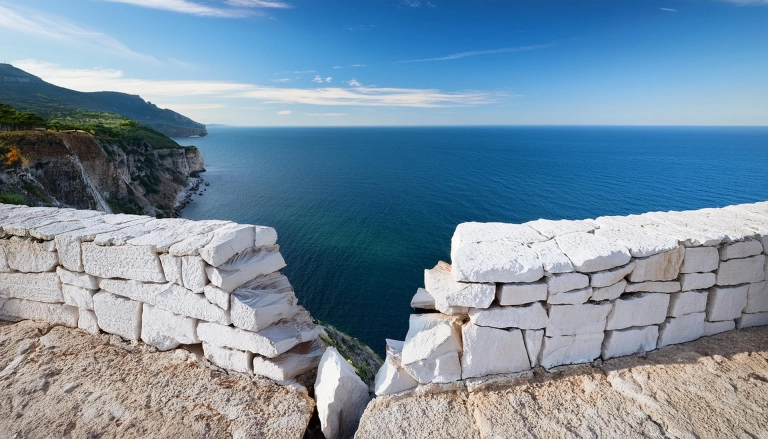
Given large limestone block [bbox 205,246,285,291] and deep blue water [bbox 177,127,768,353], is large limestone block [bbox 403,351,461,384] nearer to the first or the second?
large limestone block [bbox 205,246,285,291]

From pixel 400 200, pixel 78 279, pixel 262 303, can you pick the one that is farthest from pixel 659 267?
pixel 400 200

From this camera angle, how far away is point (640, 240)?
4.49m

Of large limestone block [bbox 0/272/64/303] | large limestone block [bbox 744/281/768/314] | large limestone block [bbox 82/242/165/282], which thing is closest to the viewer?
large limestone block [bbox 82/242/165/282]

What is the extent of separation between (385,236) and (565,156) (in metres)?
89.9

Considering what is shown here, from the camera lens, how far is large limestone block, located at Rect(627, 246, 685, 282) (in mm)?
4340

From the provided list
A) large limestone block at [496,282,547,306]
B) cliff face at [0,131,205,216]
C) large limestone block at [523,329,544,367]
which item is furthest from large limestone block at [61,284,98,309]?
cliff face at [0,131,205,216]

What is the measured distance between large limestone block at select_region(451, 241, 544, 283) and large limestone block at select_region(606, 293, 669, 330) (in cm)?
129

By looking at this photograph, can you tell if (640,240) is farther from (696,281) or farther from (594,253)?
(696,281)

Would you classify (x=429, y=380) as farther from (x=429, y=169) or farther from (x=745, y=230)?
(x=429, y=169)

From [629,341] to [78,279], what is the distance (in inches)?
302

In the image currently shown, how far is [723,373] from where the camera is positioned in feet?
13.8

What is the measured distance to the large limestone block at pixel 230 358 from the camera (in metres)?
4.43

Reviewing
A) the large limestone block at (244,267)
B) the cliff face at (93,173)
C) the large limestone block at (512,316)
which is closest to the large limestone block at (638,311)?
the large limestone block at (512,316)

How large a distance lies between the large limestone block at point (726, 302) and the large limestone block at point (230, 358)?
20.5ft
